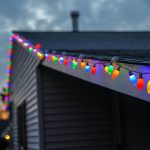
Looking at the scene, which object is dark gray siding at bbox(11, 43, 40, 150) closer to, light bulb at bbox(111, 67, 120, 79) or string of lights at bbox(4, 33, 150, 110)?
string of lights at bbox(4, 33, 150, 110)

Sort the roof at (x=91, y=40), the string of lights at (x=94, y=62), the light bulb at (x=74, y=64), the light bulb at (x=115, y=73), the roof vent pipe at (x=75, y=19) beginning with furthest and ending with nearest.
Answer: the roof vent pipe at (x=75, y=19), the roof at (x=91, y=40), the light bulb at (x=74, y=64), the light bulb at (x=115, y=73), the string of lights at (x=94, y=62)

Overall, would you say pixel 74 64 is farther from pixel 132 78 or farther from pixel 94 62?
pixel 132 78

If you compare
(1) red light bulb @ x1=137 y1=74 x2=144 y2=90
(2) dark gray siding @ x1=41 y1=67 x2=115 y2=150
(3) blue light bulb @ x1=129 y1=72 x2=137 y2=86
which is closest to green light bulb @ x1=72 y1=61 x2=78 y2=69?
(3) blue light bulb @ x1=129 y1=72 x2=137 y2=86

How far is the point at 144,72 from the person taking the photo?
3.71 meters

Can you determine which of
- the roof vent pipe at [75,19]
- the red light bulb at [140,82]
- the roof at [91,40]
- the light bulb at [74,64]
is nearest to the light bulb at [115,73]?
the red light bulb at [140,82]

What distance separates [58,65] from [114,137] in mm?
2490

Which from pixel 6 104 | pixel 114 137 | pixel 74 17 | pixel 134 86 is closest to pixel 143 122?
pixel 114 137

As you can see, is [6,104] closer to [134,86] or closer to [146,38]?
[146,38]

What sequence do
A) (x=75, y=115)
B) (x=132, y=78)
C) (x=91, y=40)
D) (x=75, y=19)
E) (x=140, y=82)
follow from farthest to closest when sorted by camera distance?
(x=75, y=19) < (x=91, y=40) < (x=75, y=115) < (x=132, y=78) < (x=140, y=82)

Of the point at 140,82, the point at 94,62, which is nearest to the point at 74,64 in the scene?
the point at 94,62

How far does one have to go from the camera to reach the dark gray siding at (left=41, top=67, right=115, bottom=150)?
29.1 feet

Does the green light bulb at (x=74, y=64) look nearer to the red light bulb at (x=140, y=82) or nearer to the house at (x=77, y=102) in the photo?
the house at (x=77, y=102)

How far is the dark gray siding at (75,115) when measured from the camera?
8883 mm

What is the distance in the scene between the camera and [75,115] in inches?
353
